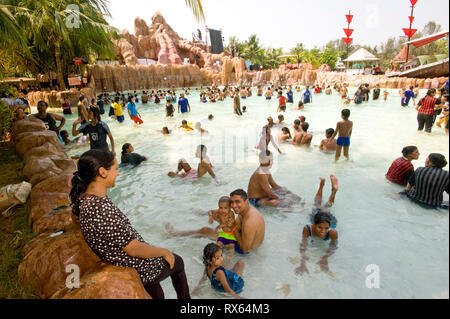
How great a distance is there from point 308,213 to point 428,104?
501 centimetres

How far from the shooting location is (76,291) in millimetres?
1596

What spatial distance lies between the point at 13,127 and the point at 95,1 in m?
15.6

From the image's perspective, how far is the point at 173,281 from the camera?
2201 millimetres

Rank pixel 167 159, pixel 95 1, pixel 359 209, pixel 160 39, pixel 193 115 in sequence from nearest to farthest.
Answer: pixel 359 209 → pixel 167 159 → pixel 193 115 → pixel 95 1 → pixel 160 39

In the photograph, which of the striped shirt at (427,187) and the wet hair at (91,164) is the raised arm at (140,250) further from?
the striped shirt at (427,187)

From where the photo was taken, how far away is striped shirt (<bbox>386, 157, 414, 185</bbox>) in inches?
191

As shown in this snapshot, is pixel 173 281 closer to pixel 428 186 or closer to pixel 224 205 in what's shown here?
pixel 224 205

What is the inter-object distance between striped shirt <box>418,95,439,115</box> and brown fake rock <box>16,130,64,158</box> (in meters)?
9.45

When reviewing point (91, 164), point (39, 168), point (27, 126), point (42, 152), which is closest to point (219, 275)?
point (91, 164)

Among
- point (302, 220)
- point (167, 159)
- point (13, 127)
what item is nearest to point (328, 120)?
point (167, 159)

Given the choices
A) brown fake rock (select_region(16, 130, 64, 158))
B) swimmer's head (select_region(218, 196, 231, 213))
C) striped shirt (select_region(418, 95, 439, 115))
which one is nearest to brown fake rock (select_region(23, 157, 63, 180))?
brown fake rock (select_region(16, 130, 64, 158))

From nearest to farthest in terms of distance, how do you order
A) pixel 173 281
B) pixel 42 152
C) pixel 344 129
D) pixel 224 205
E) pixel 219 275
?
pixel 173 281 < pixel 219 275 < pixel 224 205 < pixel 42 152 < pixel 344 129

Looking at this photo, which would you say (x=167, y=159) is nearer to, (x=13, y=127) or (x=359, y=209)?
(x=13, y=127)

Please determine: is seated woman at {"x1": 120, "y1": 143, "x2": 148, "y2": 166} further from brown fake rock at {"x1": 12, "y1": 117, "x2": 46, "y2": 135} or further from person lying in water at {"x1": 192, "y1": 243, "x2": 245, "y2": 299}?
person lying in water at {"x1": 192, "y1": 243, "x2": 245, "y2": 299}
